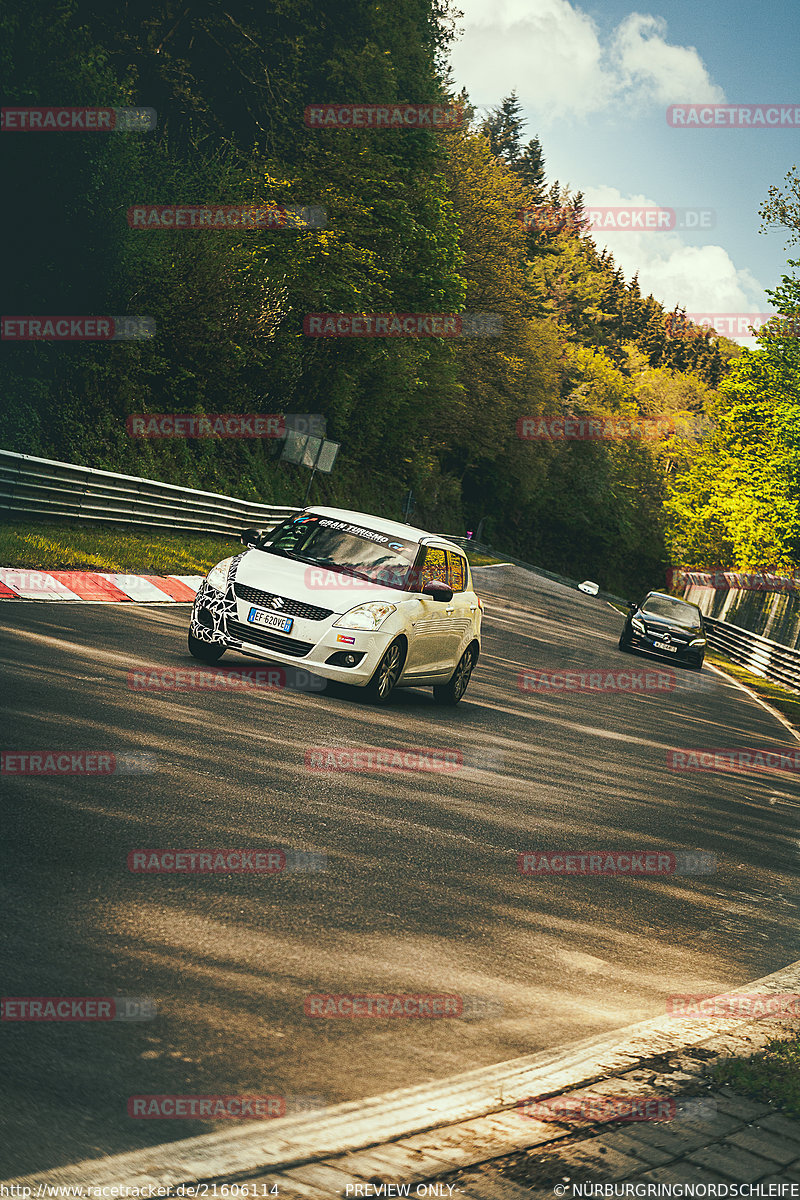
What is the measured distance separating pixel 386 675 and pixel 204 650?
185cm

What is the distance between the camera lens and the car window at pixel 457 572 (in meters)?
14.7

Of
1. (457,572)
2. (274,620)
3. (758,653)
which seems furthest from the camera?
(758,653)

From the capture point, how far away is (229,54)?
4178 centimetres

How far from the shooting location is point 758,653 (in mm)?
40094

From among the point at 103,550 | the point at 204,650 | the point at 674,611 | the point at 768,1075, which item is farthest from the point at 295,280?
the point at 768,1075

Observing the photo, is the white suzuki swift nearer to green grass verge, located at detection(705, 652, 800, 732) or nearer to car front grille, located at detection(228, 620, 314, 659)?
car front grille, located at detection(228, 620, 314, 659)

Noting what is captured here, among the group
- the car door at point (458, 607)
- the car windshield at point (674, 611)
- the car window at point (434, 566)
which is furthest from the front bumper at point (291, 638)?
the car windshield at point (674, 611)

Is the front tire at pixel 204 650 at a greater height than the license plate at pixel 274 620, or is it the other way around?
the license plate at pixel 274 620

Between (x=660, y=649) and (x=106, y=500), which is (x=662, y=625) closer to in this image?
(x=660, y=649)

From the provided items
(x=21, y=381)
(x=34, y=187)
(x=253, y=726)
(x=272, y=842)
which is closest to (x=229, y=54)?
(x=34, y=187)


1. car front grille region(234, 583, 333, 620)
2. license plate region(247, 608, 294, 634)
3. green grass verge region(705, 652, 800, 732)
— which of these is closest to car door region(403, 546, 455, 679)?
car front grille region(234, 583, 333, 620)

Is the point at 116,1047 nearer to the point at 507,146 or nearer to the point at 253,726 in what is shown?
the point at 253,726

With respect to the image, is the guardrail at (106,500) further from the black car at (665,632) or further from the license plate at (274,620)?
the black car at (665,632)

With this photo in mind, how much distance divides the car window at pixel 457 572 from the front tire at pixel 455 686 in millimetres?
748
